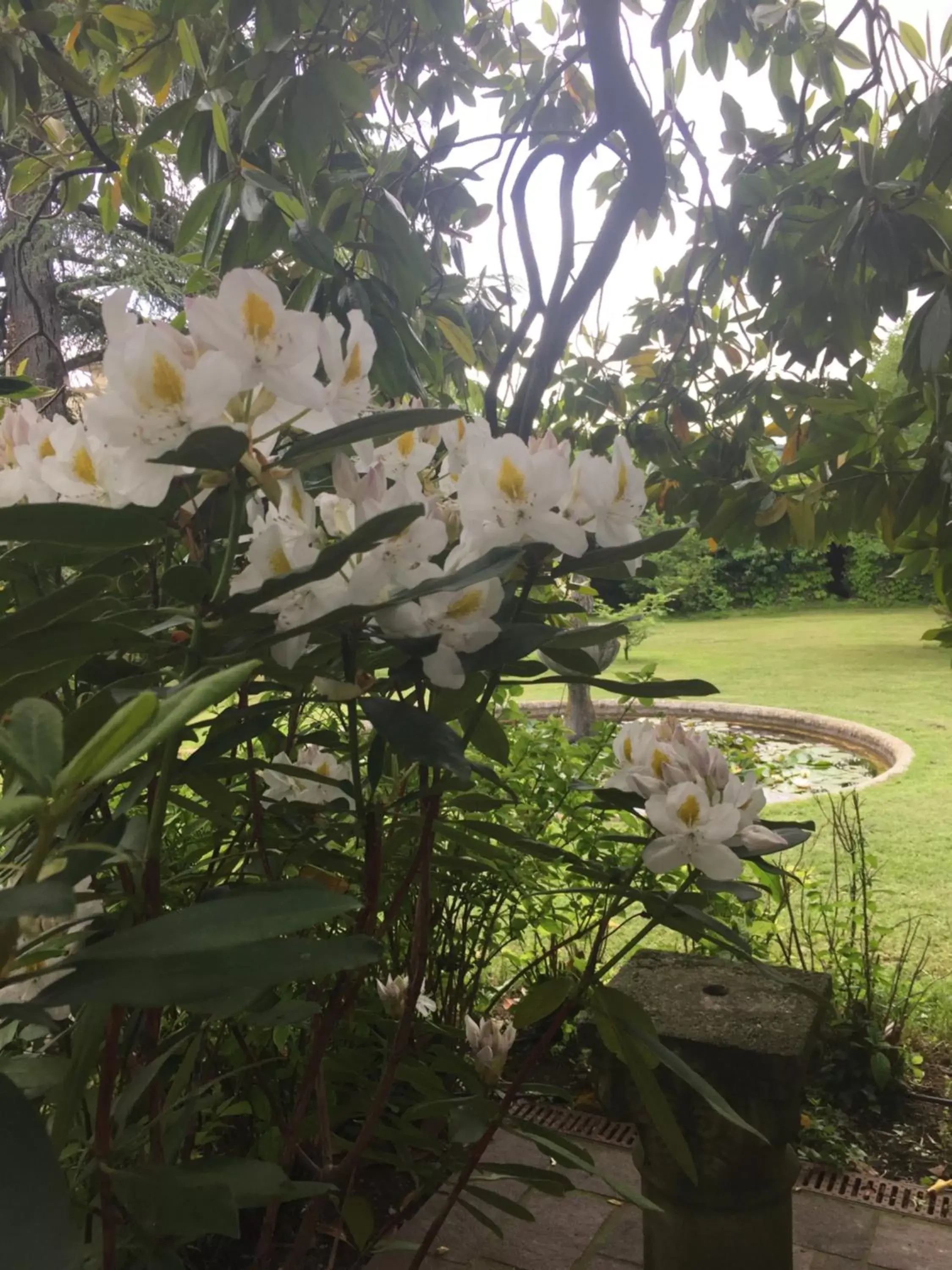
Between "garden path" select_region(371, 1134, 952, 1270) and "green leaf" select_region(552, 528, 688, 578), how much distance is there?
128cm

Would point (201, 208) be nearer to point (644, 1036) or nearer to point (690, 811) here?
point (690, 811)

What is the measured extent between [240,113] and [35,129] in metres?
0.74

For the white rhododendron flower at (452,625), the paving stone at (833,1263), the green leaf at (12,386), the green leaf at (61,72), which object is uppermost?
the green leaf at (61,72)

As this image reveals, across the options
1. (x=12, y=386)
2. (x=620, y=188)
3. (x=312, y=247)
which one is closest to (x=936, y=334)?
(x=620, y=188)

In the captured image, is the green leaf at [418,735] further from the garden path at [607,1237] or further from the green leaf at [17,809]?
the garden path at [607,1237]

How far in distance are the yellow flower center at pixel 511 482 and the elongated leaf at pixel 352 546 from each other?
150 mm

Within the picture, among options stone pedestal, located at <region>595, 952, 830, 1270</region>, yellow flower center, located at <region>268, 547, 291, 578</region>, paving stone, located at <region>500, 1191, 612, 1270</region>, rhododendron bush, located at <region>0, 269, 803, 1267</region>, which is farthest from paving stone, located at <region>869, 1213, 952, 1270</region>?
yellow flower center, located at <region>268, 547, 291, 578</region>

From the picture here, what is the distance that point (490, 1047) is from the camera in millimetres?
1097

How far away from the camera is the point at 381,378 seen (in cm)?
105

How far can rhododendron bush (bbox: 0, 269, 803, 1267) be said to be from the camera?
1.21 feet

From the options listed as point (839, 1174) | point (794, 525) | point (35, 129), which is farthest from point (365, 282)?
point (839, 1174)

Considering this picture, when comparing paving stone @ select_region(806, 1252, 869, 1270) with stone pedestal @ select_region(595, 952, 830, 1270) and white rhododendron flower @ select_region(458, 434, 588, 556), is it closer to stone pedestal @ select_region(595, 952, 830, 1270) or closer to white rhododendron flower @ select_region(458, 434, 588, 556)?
stone pedestal @ select_region(595, 952, 830, 1270)

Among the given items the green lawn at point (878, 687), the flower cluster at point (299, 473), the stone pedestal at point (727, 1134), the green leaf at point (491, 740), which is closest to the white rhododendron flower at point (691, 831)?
the green leaf at point (491, 740)

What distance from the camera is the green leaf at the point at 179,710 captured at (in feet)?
1.13
